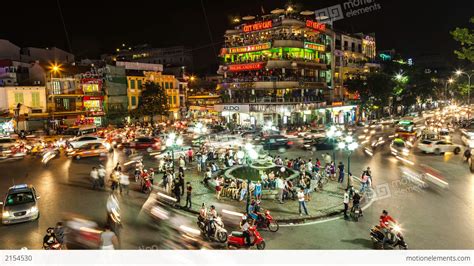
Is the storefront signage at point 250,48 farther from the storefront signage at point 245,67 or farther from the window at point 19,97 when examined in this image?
the window at point 19,97

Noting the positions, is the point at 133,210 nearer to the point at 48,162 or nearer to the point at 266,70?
the point at 48,162

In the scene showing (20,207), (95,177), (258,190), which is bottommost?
(258,190)

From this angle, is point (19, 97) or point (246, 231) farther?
point (19, 97)

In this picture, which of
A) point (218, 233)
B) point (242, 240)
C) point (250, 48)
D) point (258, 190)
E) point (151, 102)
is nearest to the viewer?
point (242, 240)

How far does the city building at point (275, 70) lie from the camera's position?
2062 inches

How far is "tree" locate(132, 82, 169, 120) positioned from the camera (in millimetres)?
56188

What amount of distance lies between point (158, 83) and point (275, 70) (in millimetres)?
21475

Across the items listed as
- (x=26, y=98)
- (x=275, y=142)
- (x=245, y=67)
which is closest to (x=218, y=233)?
(x=275, y=142)

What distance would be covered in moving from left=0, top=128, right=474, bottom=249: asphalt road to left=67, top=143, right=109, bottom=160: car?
13.6 feet

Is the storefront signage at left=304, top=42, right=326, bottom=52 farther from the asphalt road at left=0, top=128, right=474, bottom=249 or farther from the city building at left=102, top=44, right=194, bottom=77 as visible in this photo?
the city building at left=102, top=44, right=194, bottom=77

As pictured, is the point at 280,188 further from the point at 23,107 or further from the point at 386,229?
the point at 23,107

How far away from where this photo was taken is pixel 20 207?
1526 centimetres

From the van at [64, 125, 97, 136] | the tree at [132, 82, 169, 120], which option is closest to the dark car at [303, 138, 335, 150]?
the van at [64, 125, 97, 136]
